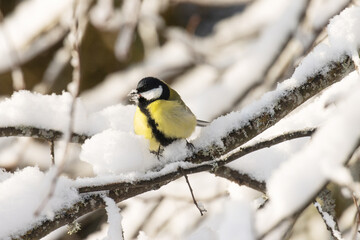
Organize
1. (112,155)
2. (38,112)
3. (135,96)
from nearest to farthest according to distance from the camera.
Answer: (112,155), (38,112), (135,96)

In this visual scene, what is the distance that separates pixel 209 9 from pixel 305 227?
2.79 meters

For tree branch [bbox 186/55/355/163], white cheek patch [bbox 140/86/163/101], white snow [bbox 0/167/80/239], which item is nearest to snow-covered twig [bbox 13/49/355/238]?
tree branch [bbox 186/55/355/163]

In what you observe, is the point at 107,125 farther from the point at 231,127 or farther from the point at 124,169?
the point at 231,127

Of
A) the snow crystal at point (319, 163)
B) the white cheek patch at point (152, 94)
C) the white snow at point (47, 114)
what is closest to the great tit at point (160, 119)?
the white cheek patch at point (152, 94)

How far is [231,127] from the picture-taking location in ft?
4.24

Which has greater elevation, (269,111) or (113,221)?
(269,111)

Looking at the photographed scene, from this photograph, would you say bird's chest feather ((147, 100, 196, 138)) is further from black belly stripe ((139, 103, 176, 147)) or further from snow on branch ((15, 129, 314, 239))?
snow on branch ((15, 129, 314, 239))

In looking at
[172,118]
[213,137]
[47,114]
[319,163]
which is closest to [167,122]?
[172,118]

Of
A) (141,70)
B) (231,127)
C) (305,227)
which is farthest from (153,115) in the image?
(141,70)

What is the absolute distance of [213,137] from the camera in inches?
51.8

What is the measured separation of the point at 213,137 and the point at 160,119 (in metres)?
0.40

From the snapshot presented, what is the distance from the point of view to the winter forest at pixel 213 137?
62 centimetres

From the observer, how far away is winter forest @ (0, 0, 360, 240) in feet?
2.03

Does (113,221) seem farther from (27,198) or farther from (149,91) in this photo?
(149,91)
